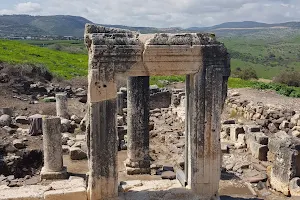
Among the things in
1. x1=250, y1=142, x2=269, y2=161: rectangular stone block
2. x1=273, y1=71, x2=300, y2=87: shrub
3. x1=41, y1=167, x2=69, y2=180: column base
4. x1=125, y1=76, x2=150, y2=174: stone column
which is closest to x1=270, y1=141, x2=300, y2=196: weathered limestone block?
x1=250, y1=142, x2=269, y2=161: rectangular stone block

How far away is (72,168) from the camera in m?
12.9

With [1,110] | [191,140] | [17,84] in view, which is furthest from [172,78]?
[191,140]

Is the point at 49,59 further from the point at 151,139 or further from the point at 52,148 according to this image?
the point at 52,148

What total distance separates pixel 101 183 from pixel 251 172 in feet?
19.4

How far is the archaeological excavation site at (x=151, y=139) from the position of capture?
776cm

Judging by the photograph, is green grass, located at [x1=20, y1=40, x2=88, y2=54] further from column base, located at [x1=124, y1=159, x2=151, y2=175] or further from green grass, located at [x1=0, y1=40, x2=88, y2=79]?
column base, located at [x1=124, y1=159, x2=151, y2=175]

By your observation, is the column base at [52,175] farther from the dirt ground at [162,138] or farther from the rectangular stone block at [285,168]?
the rectangular stone block at [285,168]

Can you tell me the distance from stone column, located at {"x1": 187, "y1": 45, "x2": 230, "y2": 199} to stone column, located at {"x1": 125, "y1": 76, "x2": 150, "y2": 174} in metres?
3.59

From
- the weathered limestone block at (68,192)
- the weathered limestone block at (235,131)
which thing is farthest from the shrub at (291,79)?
the weathered limestone block at (68,192)

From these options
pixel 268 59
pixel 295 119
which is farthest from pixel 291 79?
pixel 268 59

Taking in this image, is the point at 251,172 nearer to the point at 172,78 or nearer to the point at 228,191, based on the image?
the point at 228,191

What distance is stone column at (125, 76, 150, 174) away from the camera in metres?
11.8

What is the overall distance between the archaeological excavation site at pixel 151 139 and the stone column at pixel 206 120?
0.07 feet

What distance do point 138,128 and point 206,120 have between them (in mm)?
4145
